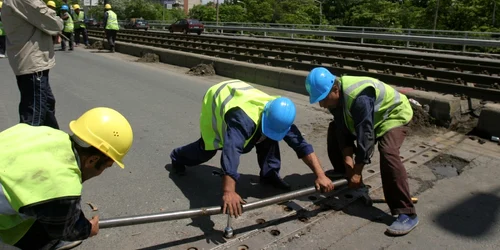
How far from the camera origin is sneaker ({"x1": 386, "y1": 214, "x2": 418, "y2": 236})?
3.01m

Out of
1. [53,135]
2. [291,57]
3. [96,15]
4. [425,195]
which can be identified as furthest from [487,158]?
[96,15]

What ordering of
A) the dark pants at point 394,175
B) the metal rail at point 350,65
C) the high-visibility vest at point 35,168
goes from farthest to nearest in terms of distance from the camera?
the metal rail at point 350,65
the dark pants at point 394,175
the high-visibility vest at point 35,168

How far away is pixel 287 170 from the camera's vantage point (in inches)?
167

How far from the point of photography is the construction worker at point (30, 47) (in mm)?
3992

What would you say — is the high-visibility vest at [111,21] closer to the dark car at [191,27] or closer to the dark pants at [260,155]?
the dark pants at [260,155]

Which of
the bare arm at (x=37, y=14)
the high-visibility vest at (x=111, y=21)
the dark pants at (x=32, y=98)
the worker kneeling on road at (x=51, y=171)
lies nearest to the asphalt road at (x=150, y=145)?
the worker kneeling on road at (x=51, y=171)

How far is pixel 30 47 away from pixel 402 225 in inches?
149

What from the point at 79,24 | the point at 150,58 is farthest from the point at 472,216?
the point at 79,24

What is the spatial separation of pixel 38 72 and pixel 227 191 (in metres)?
2.51

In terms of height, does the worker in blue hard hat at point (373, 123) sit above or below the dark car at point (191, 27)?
below

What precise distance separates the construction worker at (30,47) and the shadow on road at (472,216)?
3.84 m

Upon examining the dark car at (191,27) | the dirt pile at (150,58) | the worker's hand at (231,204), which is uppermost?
the dark car at (191,27)

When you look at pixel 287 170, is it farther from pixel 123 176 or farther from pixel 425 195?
pixel 123 176

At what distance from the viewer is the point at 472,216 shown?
3.30 m
